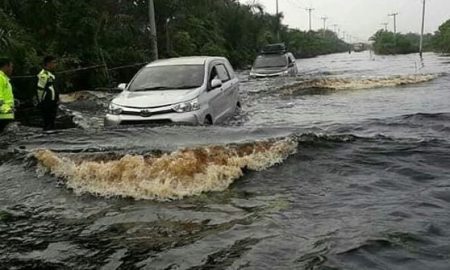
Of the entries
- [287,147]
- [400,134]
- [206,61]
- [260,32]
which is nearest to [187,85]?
[206,61]

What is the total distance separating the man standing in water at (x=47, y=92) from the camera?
422 inches

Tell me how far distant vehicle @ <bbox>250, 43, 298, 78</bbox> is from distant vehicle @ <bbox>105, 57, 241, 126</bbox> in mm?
14080

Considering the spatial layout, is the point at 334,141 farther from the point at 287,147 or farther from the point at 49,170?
the point at 49,170

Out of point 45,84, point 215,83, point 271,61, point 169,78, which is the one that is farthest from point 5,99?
point 271,61

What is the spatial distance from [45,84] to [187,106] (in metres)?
3.11

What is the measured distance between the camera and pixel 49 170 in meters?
7.40

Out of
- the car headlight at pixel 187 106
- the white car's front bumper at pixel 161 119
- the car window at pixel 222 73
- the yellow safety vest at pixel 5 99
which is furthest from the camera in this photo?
the car window at pixel 222 73

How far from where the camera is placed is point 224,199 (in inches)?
239

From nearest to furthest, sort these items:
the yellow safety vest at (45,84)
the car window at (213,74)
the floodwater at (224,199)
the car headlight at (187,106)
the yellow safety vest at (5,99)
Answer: the floodwater at (224,199) → the yellow safety vest at (5,99) → the car headlight at (187,106) → the yellow safety vest at (45,84) → the car window at (213,74)

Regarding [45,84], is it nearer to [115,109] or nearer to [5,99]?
[5,99]

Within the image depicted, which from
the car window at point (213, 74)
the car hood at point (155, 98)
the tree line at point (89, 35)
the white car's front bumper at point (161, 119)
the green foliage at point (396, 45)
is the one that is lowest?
the green foliage at point (396, 45)

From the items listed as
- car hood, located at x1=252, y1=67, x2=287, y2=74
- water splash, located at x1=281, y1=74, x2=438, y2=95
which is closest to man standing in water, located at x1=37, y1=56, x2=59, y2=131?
water splash, located at x1=281, y1=74, x2=438, y2=95

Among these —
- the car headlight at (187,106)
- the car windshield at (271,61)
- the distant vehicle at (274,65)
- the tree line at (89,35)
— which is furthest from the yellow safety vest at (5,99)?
the car windshield at (271,61)

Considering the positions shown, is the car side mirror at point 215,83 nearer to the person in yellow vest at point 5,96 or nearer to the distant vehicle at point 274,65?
the person in yellow vest at point 5,96
